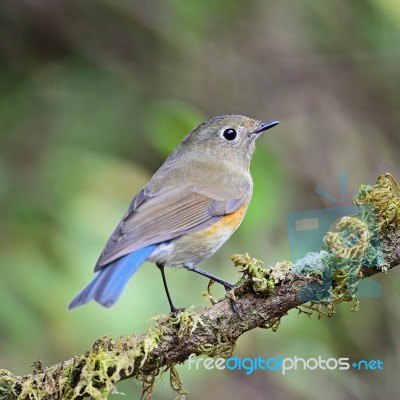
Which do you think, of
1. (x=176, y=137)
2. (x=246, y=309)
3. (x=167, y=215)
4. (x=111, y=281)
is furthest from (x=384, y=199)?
(x=176, y=137)

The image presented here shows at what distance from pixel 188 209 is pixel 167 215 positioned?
161 mm

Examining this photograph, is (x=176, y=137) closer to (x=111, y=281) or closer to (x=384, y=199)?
(x=111, y=281)

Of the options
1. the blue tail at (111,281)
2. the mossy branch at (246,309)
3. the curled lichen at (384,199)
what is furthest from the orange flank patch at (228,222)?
the curled lichen at (384,199)

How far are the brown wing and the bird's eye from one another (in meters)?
0.53

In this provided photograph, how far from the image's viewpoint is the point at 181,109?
15.6ft

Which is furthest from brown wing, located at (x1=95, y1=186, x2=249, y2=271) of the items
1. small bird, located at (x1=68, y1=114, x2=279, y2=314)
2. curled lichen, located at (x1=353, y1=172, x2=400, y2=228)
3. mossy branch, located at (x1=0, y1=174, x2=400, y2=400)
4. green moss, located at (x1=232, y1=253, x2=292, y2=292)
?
curled lichen, located at (x1=353, y1=172, x2=400, y2=228)

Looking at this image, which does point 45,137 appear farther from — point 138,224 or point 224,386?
point 138,224

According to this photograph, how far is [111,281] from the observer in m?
2.94

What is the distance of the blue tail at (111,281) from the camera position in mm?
2790

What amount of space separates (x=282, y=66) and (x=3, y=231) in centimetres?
386

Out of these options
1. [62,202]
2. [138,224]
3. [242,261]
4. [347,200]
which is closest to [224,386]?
[347,200]

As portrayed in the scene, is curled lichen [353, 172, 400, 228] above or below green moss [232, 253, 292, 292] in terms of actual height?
above

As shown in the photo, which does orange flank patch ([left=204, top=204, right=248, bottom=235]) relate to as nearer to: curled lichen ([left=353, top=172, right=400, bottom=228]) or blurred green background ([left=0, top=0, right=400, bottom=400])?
blurred green background ([left=0, top=0, right=400, bottom=400])

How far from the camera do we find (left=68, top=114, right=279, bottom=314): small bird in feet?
10.4
